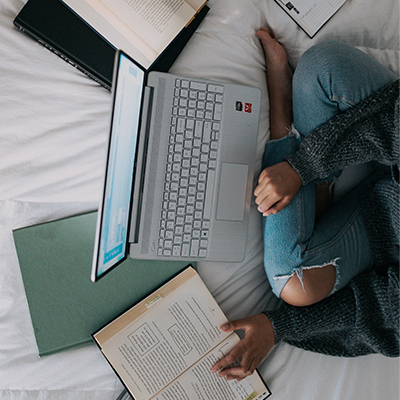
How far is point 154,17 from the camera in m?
0.85

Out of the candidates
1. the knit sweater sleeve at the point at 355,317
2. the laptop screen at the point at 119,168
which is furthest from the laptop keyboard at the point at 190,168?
the knit sweater sleeve at the point at 355,317

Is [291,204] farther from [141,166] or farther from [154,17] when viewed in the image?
[154,17]

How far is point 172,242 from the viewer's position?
2.79ft

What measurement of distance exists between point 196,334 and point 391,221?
0.60 m

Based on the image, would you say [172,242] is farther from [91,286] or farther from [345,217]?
[345,217]

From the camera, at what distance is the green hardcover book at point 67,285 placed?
894mm

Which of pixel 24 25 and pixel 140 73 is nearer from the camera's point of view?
pixel 140 73

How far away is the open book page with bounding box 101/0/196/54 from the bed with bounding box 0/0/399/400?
0.25 feet

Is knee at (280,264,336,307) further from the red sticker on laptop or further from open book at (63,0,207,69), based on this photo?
open book at (63,0,207,69)

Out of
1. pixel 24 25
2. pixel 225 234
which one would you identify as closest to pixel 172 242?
pixel 225 234

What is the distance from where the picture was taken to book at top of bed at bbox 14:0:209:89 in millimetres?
833

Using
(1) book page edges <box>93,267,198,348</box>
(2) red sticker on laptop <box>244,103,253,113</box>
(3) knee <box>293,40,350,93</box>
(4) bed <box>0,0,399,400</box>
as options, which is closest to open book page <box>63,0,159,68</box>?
(4) bed <box>0,0,399,400</box>

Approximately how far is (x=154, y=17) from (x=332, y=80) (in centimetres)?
46

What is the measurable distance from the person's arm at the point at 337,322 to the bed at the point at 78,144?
0.09m
